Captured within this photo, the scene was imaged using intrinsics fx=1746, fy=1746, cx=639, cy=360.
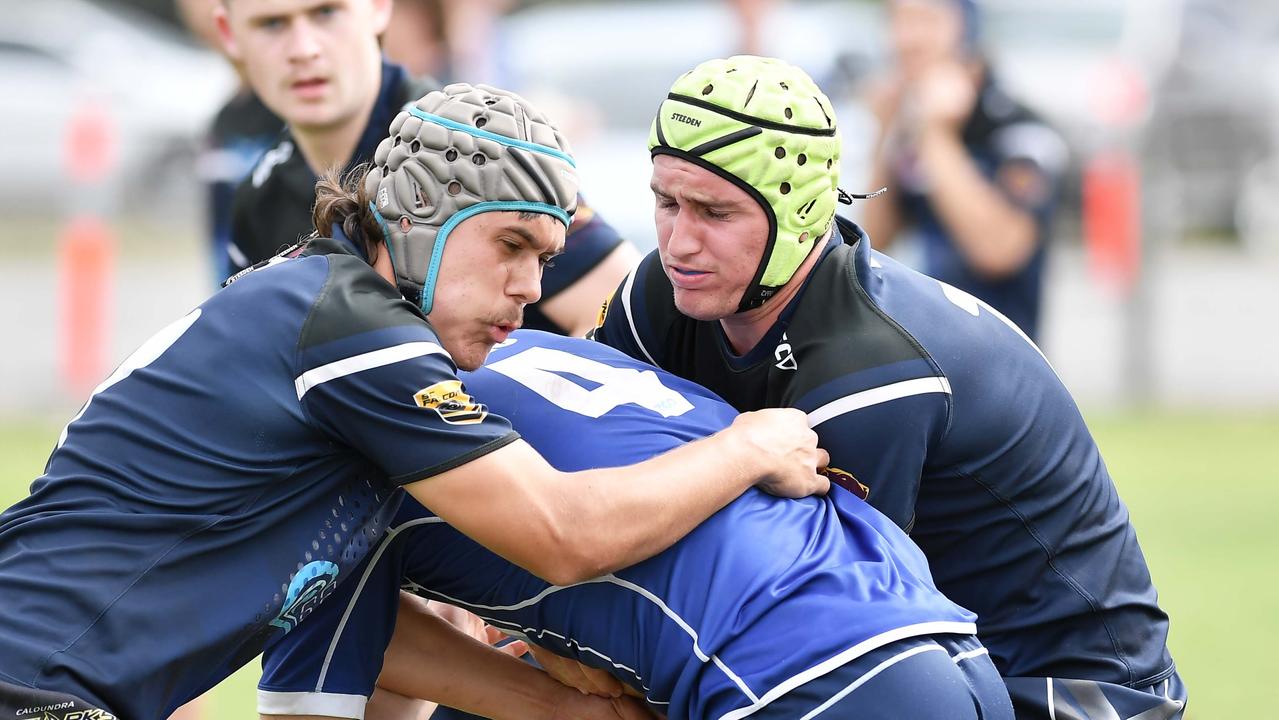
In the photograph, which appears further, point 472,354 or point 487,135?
point 472,354

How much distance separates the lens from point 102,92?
21219mm

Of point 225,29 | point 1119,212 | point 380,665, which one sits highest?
point 225,29

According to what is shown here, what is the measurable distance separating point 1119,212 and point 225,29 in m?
8.47

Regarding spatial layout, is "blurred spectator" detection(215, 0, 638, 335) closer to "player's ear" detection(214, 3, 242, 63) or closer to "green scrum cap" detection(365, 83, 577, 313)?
"player's ear" detection(214, 3, 242, 63)

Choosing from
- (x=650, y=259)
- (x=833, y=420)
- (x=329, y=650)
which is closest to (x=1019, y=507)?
(x=833, y=420)

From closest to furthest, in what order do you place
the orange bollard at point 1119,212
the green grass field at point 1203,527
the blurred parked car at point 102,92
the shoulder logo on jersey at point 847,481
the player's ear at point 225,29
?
the shoulder logo on jersey at point 847,481 < the player's ear at point 225,29 < the green grass field at point 1203,527 < the orange bollard at point 1119,212 < the blurred parked car at point 102,92

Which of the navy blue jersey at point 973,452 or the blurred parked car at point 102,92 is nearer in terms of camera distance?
the navy blue jersey at point 973,452

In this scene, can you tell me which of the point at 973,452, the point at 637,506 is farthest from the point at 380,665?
the point at 973,452

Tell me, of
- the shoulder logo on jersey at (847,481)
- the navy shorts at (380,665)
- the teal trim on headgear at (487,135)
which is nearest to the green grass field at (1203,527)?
the navy shorts at (380,665)

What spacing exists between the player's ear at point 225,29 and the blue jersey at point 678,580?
237 cm

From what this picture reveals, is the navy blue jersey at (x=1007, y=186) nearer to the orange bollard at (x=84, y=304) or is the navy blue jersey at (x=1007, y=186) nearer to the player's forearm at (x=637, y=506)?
the player's forearm at (x=637, y=506)

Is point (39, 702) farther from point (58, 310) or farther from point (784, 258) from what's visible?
point (58, 310)

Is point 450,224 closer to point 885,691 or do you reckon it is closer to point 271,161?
point 885,691

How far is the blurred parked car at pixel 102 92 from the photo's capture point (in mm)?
21766
